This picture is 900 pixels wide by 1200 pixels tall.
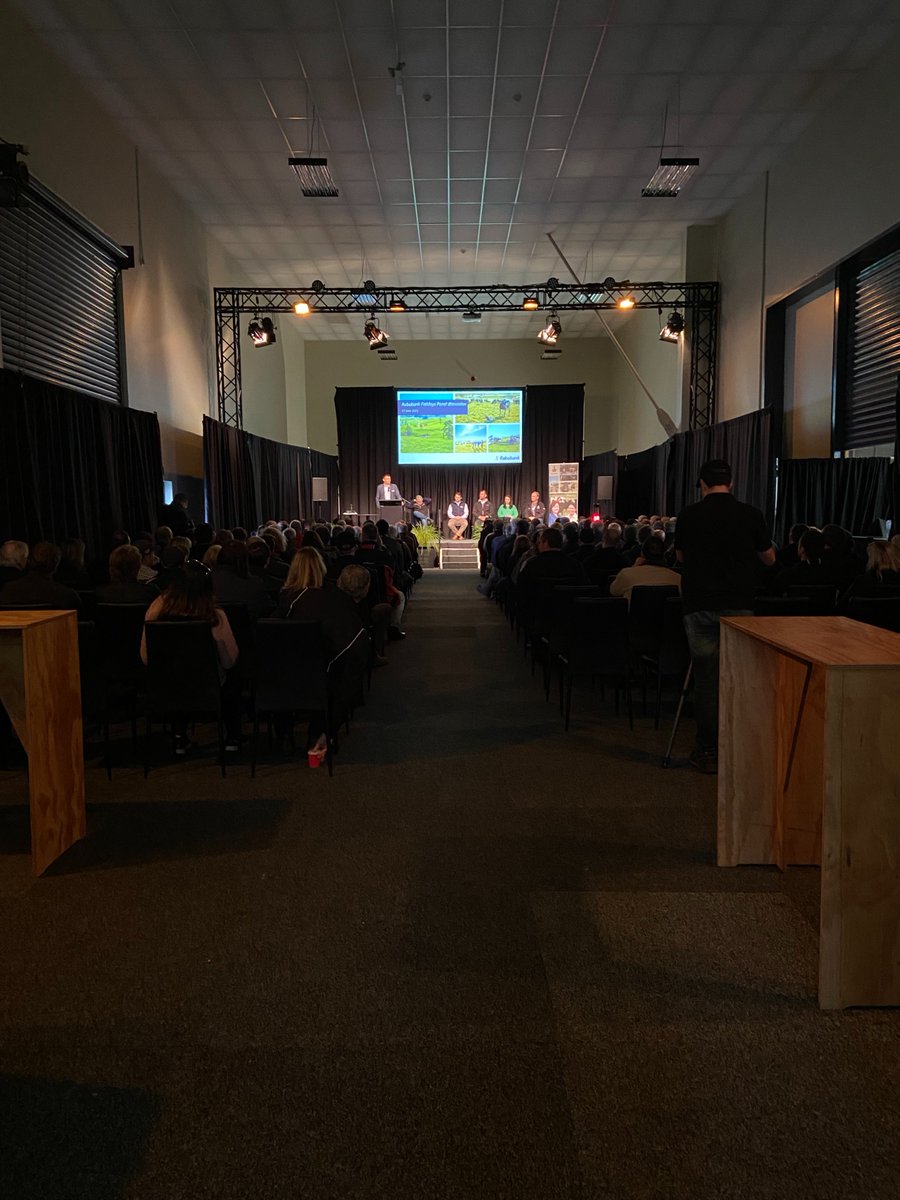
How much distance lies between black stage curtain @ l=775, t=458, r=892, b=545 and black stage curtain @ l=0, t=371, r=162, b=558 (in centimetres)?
779

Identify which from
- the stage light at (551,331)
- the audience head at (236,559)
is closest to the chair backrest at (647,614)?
the audience head at (236,559)

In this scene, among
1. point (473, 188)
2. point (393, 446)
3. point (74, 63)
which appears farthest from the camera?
point (393, 446)

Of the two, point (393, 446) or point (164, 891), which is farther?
point (393, 446)

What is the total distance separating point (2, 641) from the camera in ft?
9.83

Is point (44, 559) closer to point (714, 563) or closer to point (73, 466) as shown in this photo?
point (73, 466)

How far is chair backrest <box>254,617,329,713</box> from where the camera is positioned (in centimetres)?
407

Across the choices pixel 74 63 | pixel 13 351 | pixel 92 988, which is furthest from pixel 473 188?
pixel 92 988

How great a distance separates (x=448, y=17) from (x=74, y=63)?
373 centimetres

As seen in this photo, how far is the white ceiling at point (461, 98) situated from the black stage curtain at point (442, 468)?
7.56m

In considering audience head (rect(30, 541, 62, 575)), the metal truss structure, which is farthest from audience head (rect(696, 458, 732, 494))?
the metal truss structure

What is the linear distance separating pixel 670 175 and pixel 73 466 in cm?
743

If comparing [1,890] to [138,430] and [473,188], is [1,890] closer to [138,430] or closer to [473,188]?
[138,430]

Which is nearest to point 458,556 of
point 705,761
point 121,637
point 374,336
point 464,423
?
point 464,423

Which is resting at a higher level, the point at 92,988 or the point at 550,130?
the point at 550,130
